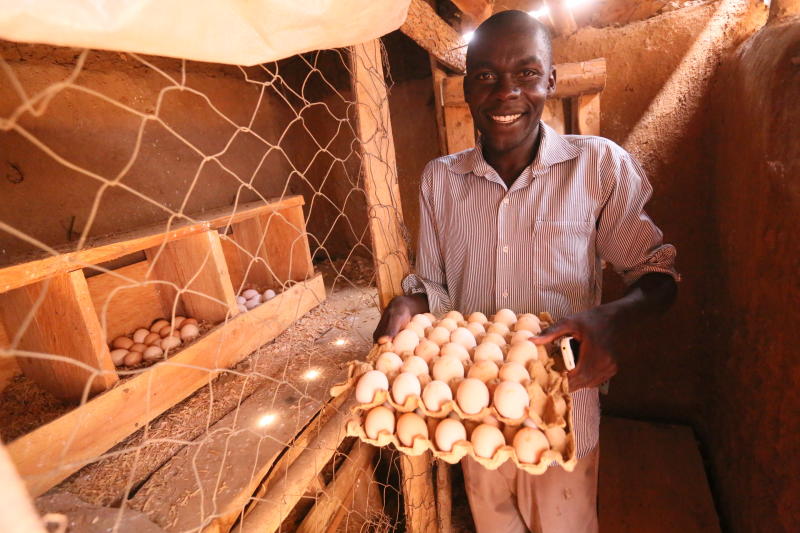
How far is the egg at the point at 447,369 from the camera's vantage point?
2.69 ft

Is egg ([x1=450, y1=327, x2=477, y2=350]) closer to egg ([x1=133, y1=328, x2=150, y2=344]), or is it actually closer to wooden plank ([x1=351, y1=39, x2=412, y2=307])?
wooden plank ([x1=351, y1=39, x2=412, y2=307])

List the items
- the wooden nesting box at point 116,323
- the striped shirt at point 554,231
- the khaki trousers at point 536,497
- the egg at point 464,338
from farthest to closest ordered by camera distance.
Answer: the khaki trousers at point 536,497 < the striped shirt at point 554,231 < the egg at point 464,338 < the wooden nesting box at point 116,323

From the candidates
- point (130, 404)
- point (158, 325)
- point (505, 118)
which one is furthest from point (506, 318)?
point (158, 325)

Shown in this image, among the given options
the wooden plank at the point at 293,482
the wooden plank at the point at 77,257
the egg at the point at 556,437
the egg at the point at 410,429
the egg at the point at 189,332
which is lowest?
the wooden plank at the point at 293,482

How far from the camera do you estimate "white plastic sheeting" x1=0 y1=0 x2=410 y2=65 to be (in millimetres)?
370

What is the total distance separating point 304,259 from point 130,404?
0.85 m

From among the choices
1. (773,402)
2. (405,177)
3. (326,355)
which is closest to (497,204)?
(326,355)

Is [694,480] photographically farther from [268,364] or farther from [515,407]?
[268,364]

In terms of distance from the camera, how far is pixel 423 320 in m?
1.03

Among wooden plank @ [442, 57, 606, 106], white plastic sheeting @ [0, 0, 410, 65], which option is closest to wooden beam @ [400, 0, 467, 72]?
wooden plank @ [442, 57, 606, 106]

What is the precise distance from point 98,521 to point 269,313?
30.7 inches

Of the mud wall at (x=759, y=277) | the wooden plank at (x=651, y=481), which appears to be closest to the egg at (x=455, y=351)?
the mud wall at (x=759, y=277)

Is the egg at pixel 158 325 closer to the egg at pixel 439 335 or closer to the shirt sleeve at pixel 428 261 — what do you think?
the shirt sleeve at pixel 428 261

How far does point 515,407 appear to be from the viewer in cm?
72
